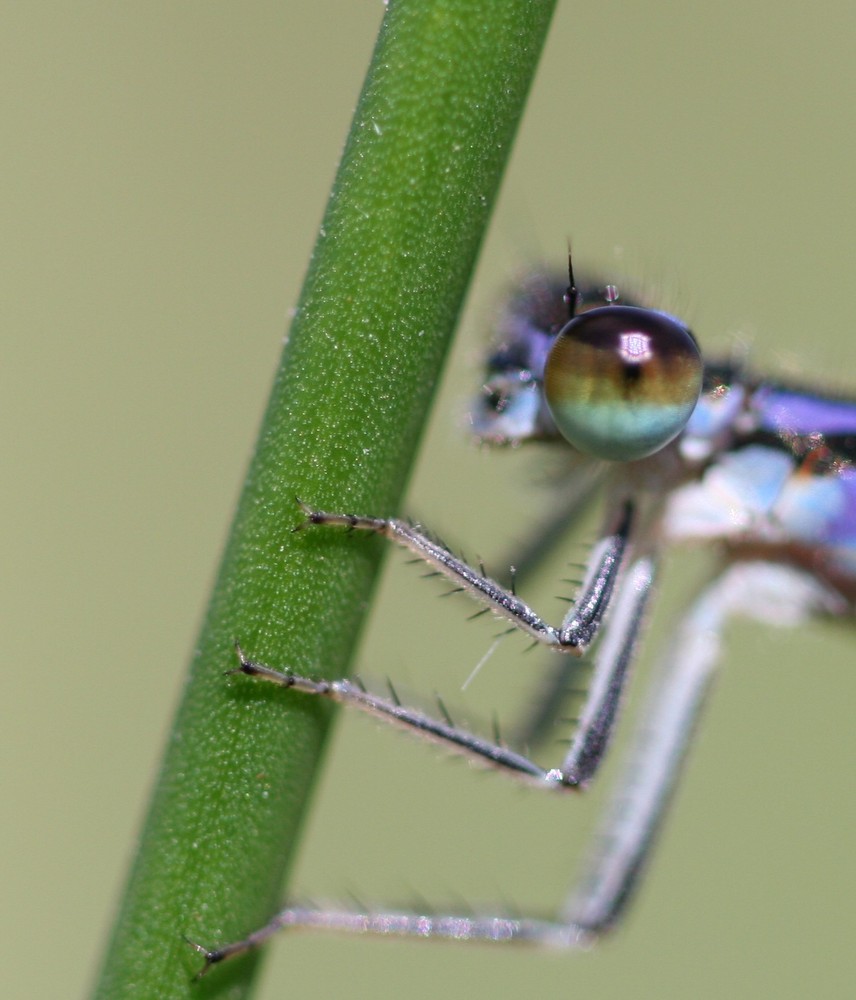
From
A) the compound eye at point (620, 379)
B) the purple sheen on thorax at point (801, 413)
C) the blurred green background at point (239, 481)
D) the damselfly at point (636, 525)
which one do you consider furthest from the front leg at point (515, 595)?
the blurred green background at point (239, 481)

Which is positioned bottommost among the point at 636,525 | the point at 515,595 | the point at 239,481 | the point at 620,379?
the point at 239,481

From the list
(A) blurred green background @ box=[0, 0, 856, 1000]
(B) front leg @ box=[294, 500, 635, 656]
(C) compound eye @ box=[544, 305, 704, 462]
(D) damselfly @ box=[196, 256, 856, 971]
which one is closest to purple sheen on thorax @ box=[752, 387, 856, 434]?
(D) damselfly @ box=[196, 256, 856, 971]

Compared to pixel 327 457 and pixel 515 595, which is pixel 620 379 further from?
pixel 327 457

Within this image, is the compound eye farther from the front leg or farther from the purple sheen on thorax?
the purple sheen on thorax

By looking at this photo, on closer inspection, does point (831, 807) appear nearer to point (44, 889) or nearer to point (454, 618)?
point (454, 618)

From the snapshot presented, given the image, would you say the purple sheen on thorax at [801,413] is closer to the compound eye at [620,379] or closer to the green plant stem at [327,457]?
the compound eye at [620,379]


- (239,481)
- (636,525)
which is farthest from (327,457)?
(239,481)

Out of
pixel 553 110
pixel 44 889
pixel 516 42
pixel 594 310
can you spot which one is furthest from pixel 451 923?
pixel 553 110
